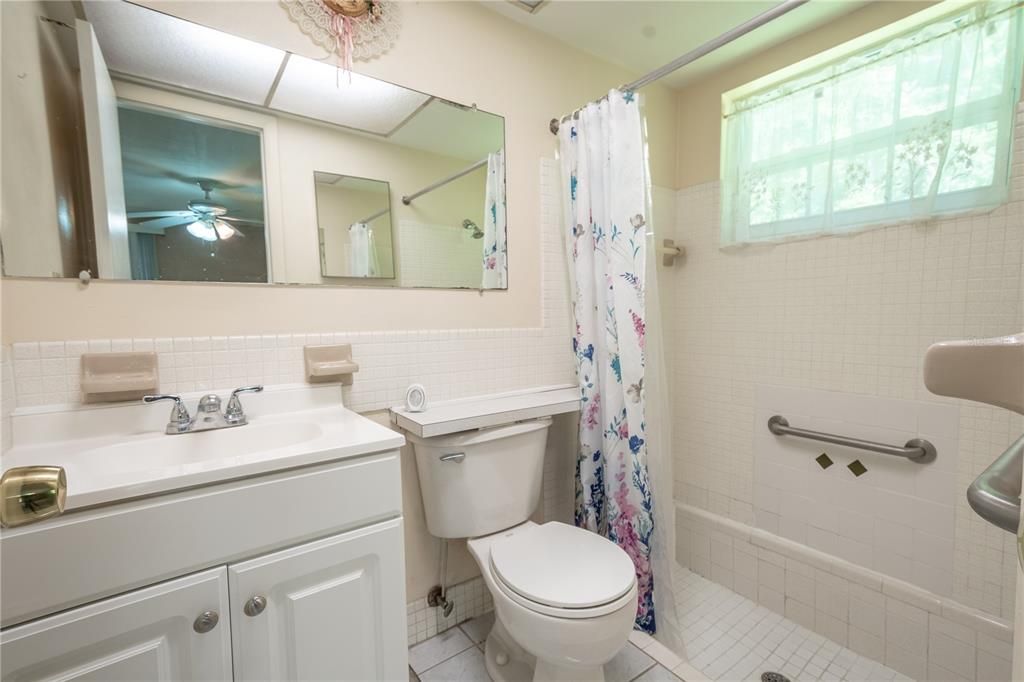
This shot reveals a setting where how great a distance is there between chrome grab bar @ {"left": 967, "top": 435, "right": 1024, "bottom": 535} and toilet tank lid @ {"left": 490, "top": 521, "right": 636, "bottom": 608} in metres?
0.86

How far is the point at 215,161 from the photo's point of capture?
1.14 metres

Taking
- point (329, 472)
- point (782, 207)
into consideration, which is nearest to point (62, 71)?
point (329, 472)

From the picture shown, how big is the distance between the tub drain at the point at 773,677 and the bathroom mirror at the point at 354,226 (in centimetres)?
177

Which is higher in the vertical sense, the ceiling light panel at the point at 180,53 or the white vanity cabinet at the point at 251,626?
the ceiling light panel at the point at 180,53

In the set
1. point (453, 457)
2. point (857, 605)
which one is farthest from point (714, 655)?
point (453, 457)

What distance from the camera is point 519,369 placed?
1.67 meters

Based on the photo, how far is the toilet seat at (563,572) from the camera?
1.05m

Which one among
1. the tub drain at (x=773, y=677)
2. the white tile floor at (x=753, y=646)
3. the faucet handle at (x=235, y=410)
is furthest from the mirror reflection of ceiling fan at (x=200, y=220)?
the tub drain at (x=773, y=677)

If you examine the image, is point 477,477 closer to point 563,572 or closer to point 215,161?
point 563,572

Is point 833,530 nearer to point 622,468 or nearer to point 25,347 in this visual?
point 622,468

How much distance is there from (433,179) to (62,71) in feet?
2.97

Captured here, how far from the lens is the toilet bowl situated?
3.39 feet

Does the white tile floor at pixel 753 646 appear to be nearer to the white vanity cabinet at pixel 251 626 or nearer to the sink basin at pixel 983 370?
the white vanity cabinet at pixel 251 626

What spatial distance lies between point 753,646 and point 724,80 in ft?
7.59
